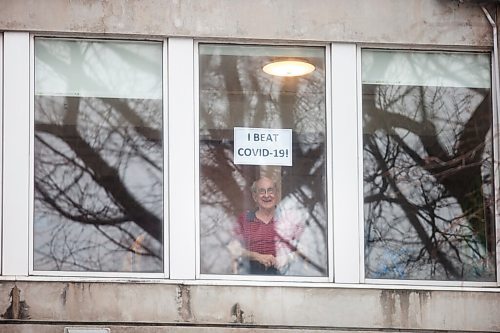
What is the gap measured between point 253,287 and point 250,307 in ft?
0.64

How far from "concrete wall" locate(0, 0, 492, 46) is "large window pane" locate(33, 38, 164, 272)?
0.24 meters

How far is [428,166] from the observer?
10805 millimetres

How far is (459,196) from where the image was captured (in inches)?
425

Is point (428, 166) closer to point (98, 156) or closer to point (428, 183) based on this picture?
point (428, 183)

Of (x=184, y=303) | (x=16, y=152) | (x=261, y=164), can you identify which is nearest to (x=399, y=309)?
(x=261, y=164)

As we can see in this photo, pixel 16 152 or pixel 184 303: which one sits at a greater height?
pixel 16 152

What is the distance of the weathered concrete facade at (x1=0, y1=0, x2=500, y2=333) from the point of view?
10.2 metres

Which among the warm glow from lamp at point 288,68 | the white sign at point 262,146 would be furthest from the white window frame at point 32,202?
the warm glow from lamp at point 288,68

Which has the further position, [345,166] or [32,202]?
[345,166]

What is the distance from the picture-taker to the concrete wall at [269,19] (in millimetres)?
10477

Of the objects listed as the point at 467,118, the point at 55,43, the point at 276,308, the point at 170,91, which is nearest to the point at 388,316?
the point at 276,308

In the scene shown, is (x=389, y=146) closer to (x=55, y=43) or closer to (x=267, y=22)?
(x=267, y=22)

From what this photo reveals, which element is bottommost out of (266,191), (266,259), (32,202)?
(266,259)

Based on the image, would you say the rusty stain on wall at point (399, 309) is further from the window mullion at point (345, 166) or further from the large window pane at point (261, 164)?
the large window pane at point (261, 164)
